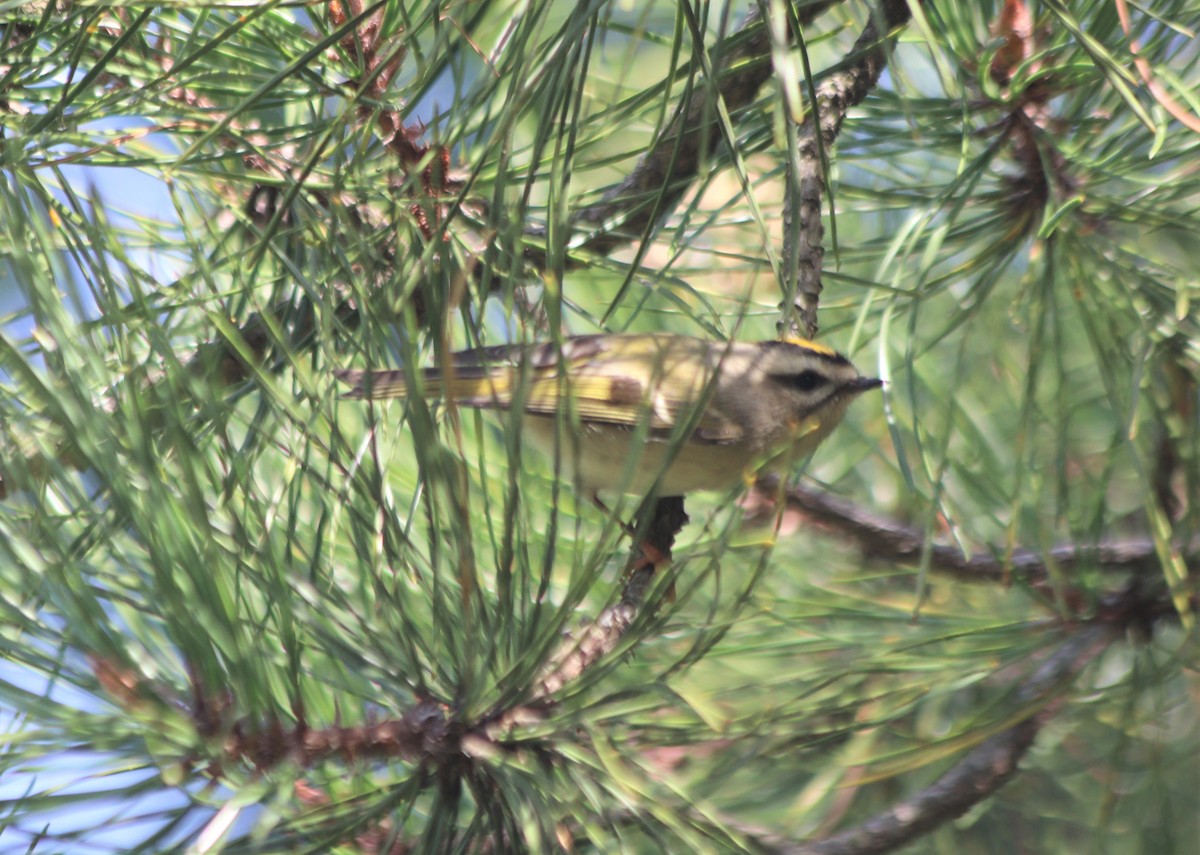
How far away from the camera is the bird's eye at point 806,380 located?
153 cm

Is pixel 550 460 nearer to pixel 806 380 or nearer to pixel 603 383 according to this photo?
pixel 603 383

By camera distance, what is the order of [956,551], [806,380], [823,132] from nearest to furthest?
[823,132]
[956,551]
[806,380]

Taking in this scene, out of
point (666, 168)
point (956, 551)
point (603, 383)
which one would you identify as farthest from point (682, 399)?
point (666, 168)

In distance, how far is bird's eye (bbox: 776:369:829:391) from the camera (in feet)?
5.00

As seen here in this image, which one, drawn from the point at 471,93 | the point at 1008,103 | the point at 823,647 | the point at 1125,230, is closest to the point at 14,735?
the point at 471,93

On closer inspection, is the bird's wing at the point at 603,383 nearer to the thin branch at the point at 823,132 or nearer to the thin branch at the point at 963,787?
the thin branch at the point at 823,132

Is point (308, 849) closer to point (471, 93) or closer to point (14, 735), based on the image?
point (14, 735)

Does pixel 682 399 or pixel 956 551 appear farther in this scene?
pixel 682 399

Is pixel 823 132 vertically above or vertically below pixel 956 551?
above

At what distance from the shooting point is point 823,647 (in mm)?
1269

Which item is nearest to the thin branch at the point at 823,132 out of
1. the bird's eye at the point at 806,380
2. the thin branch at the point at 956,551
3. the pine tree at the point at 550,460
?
the pine tree at the point at 550,460

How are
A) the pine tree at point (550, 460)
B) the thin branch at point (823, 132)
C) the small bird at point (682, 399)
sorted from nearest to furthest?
the pine tree at point (550, 460) → the thin branch at point (823, 132) → the small bird at point (682, 399)

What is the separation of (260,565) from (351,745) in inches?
5.7

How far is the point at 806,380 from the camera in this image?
1.55 meters
